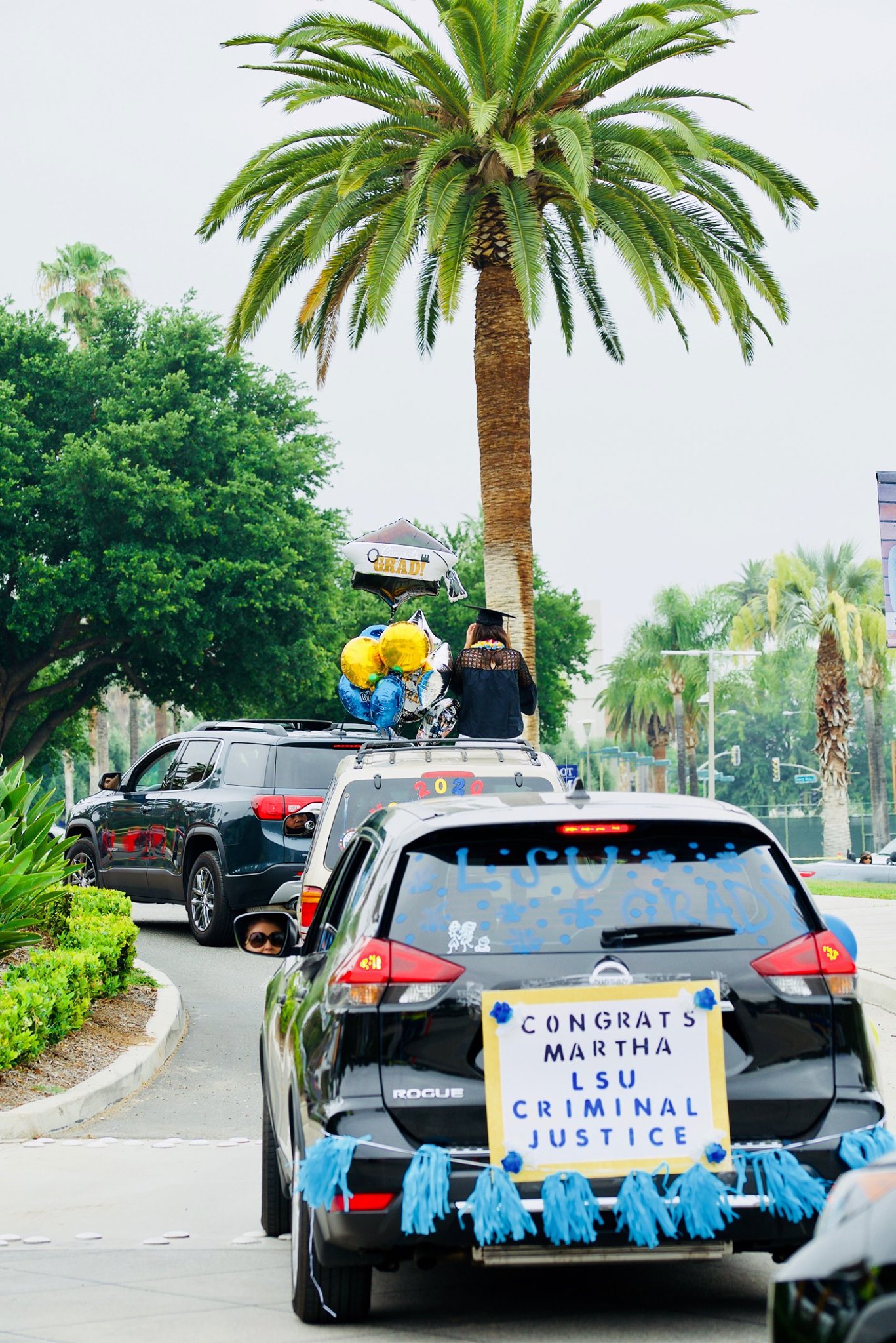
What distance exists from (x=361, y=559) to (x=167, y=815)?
2.99 metres

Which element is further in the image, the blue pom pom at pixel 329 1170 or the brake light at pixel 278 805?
the brake light at pixel 278 805

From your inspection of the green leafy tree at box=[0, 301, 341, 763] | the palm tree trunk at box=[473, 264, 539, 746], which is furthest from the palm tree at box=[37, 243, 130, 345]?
the palm tree trunk at box=[473, 264, 539, 746]

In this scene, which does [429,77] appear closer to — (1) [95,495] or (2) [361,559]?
(2) [361,559]

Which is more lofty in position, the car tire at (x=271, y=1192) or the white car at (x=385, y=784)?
the white car at (x=385, y=784)

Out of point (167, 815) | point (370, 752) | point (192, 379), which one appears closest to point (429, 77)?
point (167, 815)

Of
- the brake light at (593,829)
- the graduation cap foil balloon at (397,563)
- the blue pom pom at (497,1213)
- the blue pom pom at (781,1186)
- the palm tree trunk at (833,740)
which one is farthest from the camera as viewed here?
the palm tree trunk at (833,740)

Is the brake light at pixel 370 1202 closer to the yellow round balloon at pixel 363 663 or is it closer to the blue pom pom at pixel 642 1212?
the blue pom pom at pixel 642 1212

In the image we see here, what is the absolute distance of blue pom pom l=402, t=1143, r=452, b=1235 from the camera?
461 cm

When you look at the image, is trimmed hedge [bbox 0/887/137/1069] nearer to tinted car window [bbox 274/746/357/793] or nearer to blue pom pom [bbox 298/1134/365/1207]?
tinted car window [bbox 274/746/357/793]

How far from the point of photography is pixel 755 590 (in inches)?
3553

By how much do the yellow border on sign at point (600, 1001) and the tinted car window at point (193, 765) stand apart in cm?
1213

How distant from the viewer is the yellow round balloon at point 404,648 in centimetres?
1465

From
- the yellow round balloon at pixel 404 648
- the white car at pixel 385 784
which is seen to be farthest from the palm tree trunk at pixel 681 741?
the white car at pixel 385 784

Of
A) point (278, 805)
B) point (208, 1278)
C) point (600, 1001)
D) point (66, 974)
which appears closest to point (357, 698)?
point (278, 805)
